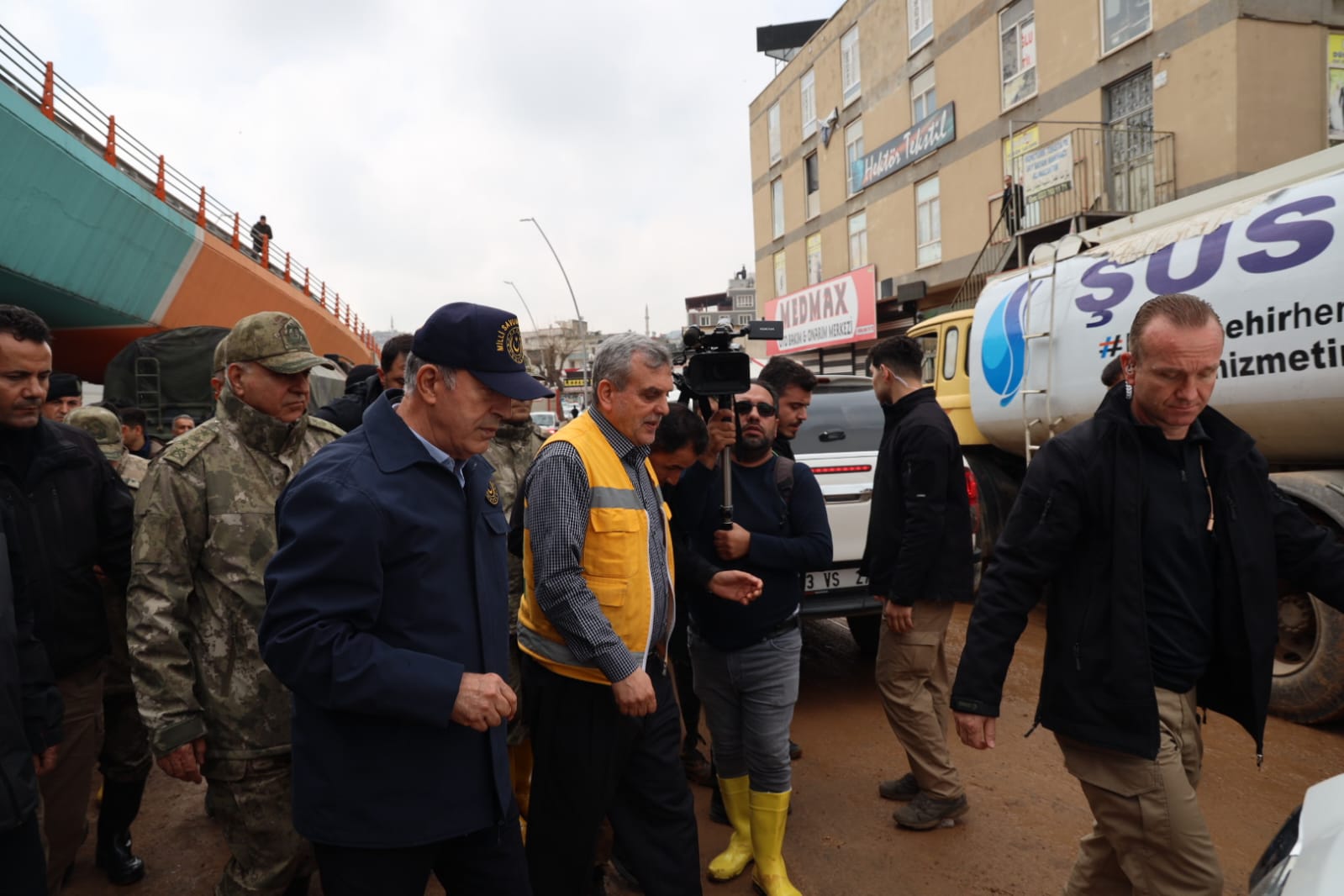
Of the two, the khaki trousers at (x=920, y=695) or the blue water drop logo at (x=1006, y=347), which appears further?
the blue water drop logo at (x=1006, y=347)

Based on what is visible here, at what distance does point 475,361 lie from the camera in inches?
69.8

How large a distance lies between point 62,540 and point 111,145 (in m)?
12.6

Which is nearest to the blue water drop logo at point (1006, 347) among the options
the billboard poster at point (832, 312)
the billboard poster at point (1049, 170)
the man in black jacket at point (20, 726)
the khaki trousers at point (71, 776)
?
the khaki trousers at point (71, 776)

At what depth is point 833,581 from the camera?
4.64m

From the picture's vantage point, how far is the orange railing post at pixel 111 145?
482 inches

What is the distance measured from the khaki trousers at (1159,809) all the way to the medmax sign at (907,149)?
1692 centimetres

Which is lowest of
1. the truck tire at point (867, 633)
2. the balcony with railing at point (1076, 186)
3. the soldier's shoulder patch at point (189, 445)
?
the truck tire at point (867, 633)

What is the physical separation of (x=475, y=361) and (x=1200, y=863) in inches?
84.5

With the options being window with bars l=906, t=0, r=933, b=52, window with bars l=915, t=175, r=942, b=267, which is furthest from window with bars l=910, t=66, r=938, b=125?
window with bars l=915, t=175, r=942, b=267

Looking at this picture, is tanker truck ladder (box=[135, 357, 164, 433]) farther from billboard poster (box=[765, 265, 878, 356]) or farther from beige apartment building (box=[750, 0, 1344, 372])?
beige apartment building (box=[750, 0, 1344, 372])

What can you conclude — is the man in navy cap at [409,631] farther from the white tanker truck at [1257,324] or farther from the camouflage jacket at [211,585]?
the white tanker truck at [1257,324]

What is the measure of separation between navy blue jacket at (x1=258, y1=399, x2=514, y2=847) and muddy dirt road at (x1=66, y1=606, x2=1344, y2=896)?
174cm

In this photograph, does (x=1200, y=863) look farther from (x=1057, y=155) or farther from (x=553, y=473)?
(x=1057, y=155)

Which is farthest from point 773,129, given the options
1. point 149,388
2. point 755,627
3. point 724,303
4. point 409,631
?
point 724,303
